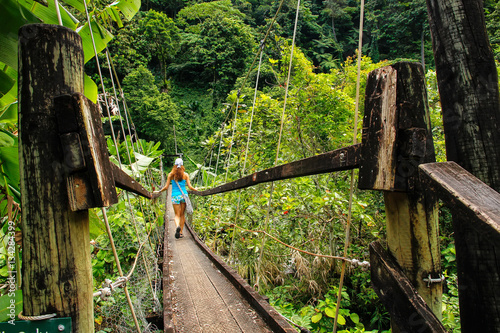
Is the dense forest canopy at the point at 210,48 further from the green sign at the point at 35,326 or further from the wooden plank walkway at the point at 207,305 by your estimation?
the green sign at the point at 35,326

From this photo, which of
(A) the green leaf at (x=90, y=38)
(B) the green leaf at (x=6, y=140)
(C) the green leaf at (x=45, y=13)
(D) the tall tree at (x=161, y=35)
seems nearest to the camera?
(B) the green leaf at (x=6, y=140)

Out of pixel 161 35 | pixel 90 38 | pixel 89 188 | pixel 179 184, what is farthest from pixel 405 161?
pixel 161 35

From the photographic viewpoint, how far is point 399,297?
1.75 feet

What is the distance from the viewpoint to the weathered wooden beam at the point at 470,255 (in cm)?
41

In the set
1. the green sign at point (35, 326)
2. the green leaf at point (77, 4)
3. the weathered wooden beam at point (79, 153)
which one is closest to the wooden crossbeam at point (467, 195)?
the weathered wooden beam at point (79, 153)

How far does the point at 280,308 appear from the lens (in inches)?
102

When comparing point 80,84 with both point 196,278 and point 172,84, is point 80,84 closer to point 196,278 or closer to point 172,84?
point 196,278

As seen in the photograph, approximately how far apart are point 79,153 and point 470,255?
76 centimetres

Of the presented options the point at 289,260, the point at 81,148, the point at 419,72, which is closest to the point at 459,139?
the point at 419,72

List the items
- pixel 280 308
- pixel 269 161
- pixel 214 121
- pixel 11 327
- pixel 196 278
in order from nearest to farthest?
1. pixel 11 327
2. pixel 196 278
3. pixel 280 308
4. pixel 269 161
5. pixel 214 121

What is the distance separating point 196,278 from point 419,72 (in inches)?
84.6

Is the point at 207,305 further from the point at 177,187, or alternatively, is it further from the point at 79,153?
the point at 177,187

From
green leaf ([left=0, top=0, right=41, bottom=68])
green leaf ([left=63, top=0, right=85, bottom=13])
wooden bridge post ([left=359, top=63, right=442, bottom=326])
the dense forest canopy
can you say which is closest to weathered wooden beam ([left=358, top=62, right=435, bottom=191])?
wooden bridge post ([left=359, top=63, right=442, bottom=326])

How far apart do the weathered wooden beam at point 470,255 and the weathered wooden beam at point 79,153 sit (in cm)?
55
